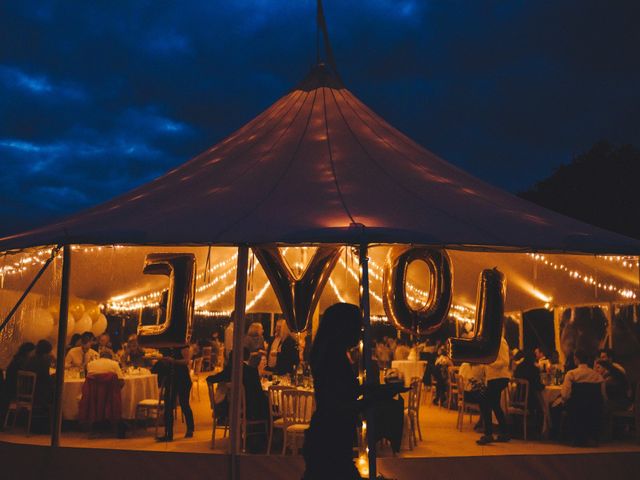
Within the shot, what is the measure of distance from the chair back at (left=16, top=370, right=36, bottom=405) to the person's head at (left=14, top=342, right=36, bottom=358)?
24 cm

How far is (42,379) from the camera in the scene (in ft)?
25.2

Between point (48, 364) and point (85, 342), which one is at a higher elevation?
point (85, 342)

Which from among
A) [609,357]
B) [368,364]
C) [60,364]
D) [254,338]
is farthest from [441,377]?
[368,364]

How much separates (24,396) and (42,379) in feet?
0.82

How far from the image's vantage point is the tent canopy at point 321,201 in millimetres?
5488

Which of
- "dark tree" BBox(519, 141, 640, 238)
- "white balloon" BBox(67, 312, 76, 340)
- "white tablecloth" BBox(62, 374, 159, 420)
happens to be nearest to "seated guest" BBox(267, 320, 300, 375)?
"white tablecloth" BBox(62, 374, 159, 420)

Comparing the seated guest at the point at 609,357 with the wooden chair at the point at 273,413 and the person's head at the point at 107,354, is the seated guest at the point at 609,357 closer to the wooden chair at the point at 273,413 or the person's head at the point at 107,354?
the wooden chair at the point at 273,413

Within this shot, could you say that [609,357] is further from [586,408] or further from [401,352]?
[401,352]

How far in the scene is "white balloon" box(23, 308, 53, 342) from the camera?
6938mm

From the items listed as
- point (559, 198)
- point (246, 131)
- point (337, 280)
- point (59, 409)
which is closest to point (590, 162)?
point (559, 198)

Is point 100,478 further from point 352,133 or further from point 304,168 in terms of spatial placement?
point 352,133

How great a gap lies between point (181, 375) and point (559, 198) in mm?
17586

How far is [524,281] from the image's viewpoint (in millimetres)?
9719

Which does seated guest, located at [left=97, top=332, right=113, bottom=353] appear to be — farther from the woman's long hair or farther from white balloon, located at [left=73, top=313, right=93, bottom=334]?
the woman's long hair
